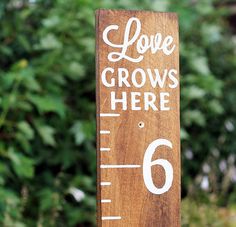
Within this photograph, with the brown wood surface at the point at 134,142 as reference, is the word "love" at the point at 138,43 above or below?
above

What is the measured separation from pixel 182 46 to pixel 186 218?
1.24 meters

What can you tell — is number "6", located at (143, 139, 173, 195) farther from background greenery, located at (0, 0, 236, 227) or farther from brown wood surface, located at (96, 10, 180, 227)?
background greenery, located at (0, 0, 236, 227)

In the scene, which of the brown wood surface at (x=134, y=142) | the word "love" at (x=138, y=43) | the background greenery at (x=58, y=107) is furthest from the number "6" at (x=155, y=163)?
the background greenery at (x=58, y=107)

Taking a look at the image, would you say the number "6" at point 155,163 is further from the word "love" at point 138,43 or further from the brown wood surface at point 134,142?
the word "love" at point 138,43

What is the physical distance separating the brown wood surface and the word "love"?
15 millimetres

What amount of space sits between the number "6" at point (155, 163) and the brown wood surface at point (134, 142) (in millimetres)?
14

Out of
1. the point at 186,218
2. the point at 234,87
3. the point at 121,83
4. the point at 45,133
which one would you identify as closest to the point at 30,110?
the point at 45,133

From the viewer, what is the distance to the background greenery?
14.6 ft

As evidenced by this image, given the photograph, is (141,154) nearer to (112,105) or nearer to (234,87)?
(112,105)

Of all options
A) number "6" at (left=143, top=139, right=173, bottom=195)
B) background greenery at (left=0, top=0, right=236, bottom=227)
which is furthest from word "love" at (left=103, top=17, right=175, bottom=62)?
background greenery at (left=0, top=0, right=236, bottom=227)

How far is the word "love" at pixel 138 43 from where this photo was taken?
113 inches

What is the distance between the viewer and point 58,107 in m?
4.46

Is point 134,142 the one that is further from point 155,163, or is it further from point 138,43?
point 138,43

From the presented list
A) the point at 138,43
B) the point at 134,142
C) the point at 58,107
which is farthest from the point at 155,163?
the point at 58,107
